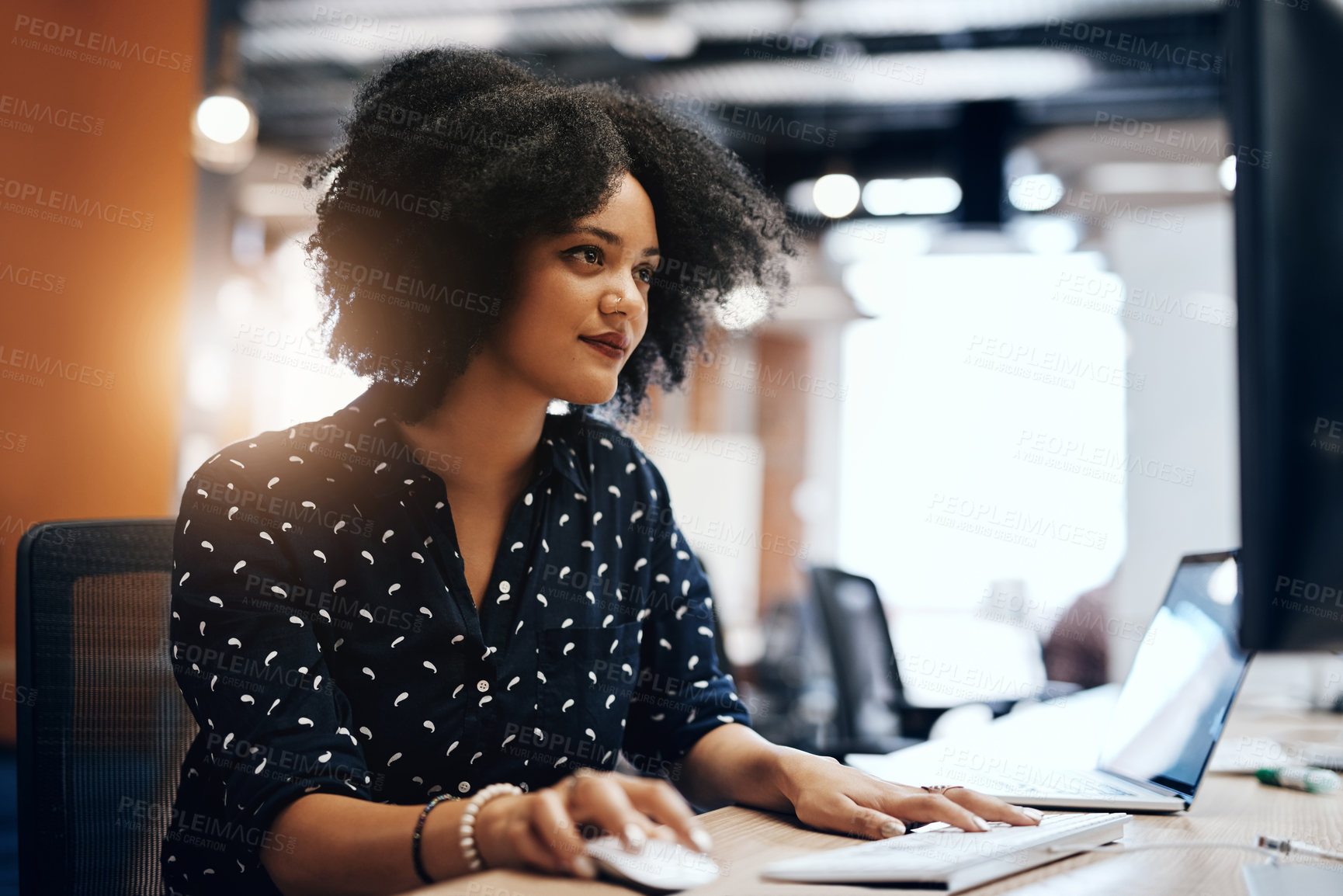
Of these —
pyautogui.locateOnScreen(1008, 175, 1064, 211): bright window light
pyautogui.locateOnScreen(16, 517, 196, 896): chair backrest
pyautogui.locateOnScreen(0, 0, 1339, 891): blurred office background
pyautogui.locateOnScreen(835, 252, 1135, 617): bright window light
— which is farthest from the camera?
pyautogui.locateOnScreen(835, 252, 1135, 617): bright window light

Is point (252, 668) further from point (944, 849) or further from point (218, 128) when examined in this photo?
point (218, 128)

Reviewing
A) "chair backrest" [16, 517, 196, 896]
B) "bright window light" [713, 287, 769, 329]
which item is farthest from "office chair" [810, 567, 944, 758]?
"chair backrest" [16, 517, 196, 896]

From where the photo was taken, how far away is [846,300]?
7984 mm

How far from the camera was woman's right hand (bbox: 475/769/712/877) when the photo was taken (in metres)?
0.64

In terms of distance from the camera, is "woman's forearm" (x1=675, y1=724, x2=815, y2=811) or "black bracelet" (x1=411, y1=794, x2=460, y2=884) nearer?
"black bracelet" (x1=411, y1=794, x2=460, y2=884)

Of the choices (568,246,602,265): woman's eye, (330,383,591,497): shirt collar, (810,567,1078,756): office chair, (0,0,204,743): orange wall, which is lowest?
(810,567,1078,756): office chair

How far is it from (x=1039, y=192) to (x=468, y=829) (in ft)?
19.3

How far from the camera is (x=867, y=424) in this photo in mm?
7938

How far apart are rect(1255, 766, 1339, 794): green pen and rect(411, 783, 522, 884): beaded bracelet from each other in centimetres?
106

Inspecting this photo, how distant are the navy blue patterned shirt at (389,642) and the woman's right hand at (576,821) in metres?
0.23

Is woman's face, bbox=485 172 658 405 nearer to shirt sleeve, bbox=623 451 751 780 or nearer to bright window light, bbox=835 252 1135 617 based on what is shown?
shirt sleeve, bbox=623 451 751 780

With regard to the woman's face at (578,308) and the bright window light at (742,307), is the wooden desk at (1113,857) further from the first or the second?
the bright window light at (742,307)

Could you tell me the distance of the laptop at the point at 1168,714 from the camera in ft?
3.53

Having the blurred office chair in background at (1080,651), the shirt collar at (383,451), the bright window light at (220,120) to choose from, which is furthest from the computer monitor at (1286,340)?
the blurred office chair in background at (1080,651)
